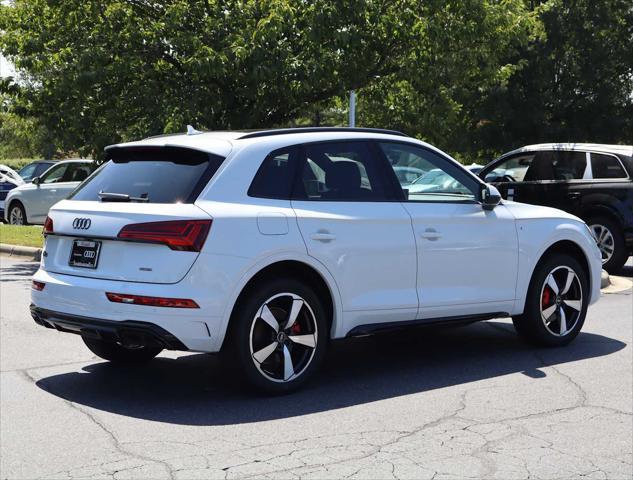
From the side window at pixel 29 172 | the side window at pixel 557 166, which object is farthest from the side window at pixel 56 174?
the side window at pixel 557 166

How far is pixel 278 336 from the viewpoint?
6500 mm

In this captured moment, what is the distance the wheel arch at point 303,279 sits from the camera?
6328 mm

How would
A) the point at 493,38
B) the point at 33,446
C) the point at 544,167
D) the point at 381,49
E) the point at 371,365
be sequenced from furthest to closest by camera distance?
the point at 493,38 < the point at 381,49 < the point at 544,167 < the point at 371,365 < the point at 33,446

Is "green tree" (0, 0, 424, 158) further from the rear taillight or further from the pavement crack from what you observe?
the pavement crack

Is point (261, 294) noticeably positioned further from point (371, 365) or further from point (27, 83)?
point (27, 83)

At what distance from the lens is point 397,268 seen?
23.2 ft

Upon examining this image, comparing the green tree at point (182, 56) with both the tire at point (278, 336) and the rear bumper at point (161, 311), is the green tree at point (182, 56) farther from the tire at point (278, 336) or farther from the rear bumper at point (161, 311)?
the rear bumper at point (161, 311)

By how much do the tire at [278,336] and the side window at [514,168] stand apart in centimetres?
894

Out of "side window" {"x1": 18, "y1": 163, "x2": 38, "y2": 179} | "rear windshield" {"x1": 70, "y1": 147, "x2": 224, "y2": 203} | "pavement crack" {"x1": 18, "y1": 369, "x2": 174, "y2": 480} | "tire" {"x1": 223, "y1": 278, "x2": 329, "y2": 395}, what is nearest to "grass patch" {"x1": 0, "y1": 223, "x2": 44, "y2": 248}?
"side window" {"x1": 18, "y1": 163, "x2": 38, "y2": 179}

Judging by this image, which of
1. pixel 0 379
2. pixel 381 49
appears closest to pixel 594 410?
pixel 0 379

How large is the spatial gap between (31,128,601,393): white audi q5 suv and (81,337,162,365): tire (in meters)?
0.01

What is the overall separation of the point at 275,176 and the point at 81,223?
1.29m

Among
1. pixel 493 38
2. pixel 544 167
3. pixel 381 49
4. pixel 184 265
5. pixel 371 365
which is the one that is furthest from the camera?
pixel 493 38

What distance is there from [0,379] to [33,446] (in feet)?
5.76
